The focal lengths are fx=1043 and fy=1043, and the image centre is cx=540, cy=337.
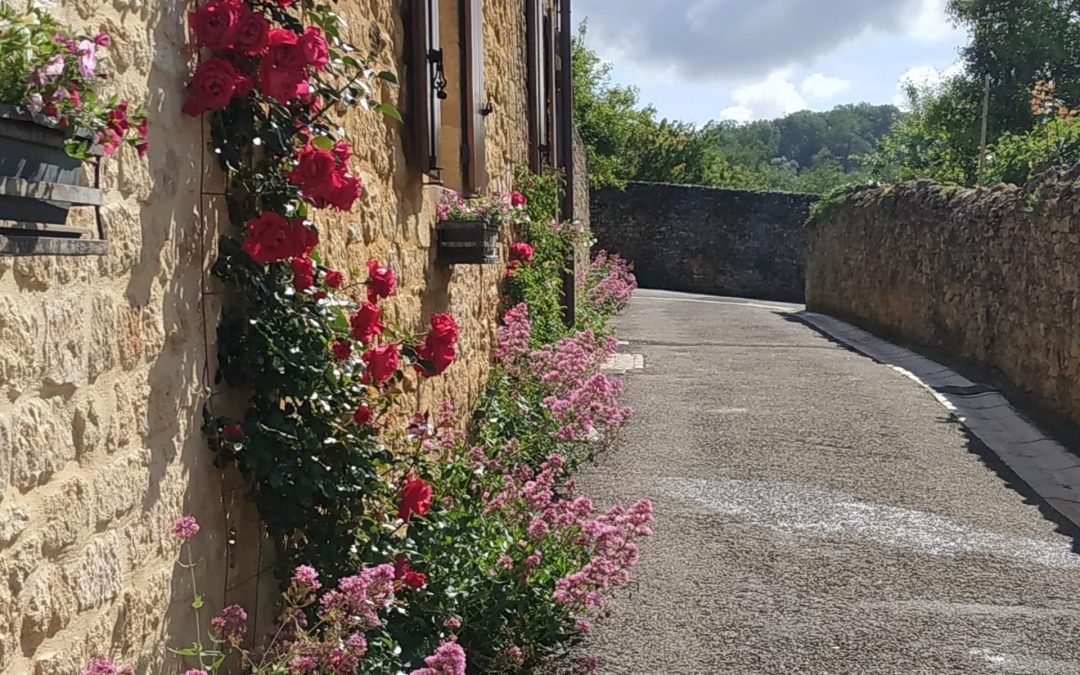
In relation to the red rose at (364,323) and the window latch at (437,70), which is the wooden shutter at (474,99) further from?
the red rose at (364,323)

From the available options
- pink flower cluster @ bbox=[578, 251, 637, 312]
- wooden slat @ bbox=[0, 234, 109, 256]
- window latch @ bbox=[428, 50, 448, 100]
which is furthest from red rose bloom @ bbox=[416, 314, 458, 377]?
pink flower cluster @ bbox=[578, 251, 637, 312]

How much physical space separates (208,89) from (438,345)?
1.48 meters

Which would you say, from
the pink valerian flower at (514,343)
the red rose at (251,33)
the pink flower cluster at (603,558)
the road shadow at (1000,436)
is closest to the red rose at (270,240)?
the red rose at (251,33)

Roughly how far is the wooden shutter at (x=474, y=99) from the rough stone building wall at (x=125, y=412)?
Answer: 9.24 ft

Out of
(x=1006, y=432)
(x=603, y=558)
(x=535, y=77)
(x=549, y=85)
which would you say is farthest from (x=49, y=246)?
(x=549, y=85)

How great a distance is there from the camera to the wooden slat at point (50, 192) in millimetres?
1618

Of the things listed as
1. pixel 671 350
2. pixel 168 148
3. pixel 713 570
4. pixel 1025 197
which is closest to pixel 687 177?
pixel 671 350

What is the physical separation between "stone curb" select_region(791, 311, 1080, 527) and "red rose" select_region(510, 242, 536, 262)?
339 centimetres

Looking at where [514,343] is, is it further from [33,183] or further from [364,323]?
[33,183]

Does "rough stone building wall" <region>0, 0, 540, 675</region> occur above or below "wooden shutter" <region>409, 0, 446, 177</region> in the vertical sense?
below

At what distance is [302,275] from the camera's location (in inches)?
112

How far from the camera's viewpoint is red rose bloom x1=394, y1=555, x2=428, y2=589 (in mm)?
3104

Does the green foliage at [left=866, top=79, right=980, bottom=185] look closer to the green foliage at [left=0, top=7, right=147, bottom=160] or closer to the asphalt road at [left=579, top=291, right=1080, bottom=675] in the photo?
the asphalt road at [left=579, top=291, right=1080, bottom=675]

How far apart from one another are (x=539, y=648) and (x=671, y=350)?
27.5ft
